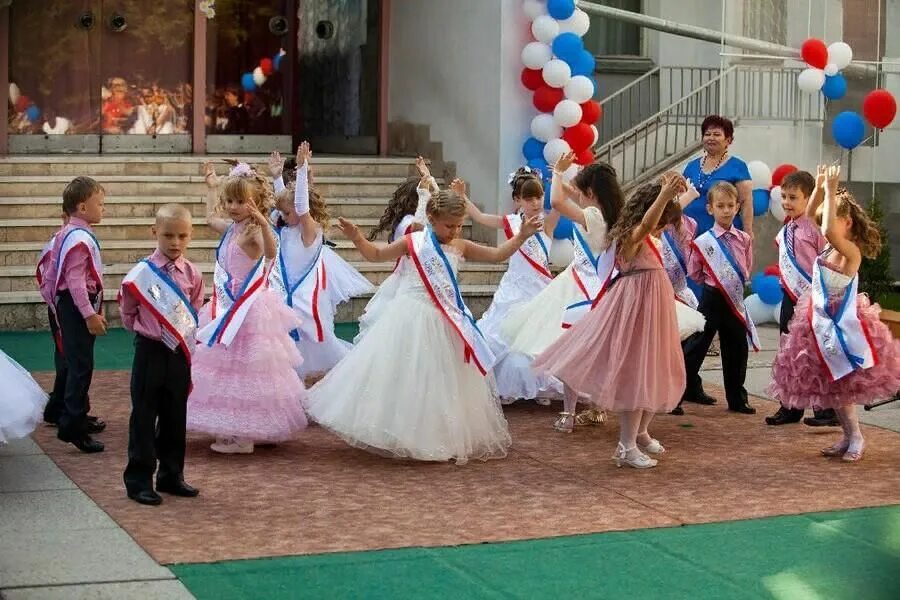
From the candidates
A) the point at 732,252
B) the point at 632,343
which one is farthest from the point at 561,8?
the point at 632,343

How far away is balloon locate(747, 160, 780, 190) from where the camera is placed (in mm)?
13477

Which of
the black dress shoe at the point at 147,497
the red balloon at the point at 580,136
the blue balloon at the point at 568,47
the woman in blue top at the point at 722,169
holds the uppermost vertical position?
the blue balloon at the point at 568,47

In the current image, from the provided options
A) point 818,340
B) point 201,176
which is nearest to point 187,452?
point 818,340

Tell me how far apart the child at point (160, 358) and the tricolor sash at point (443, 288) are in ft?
5.02

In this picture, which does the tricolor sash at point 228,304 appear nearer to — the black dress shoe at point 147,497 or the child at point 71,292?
the child at point 71,292

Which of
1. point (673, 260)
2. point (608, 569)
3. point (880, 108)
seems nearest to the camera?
point (608, 569)

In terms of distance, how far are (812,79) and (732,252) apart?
14.0ft

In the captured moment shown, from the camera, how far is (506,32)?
1520 centimetres

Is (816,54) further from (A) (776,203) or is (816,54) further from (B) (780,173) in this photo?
(A) (776,203)

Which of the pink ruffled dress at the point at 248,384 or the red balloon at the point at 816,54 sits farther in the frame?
the red balloon at the point at 816,54

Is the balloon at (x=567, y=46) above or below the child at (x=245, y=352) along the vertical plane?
above

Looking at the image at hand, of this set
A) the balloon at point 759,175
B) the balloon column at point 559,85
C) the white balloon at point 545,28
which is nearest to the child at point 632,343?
the balloon at point 759,175

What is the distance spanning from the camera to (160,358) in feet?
22.4

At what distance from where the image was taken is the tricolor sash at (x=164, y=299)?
22.3 feet
